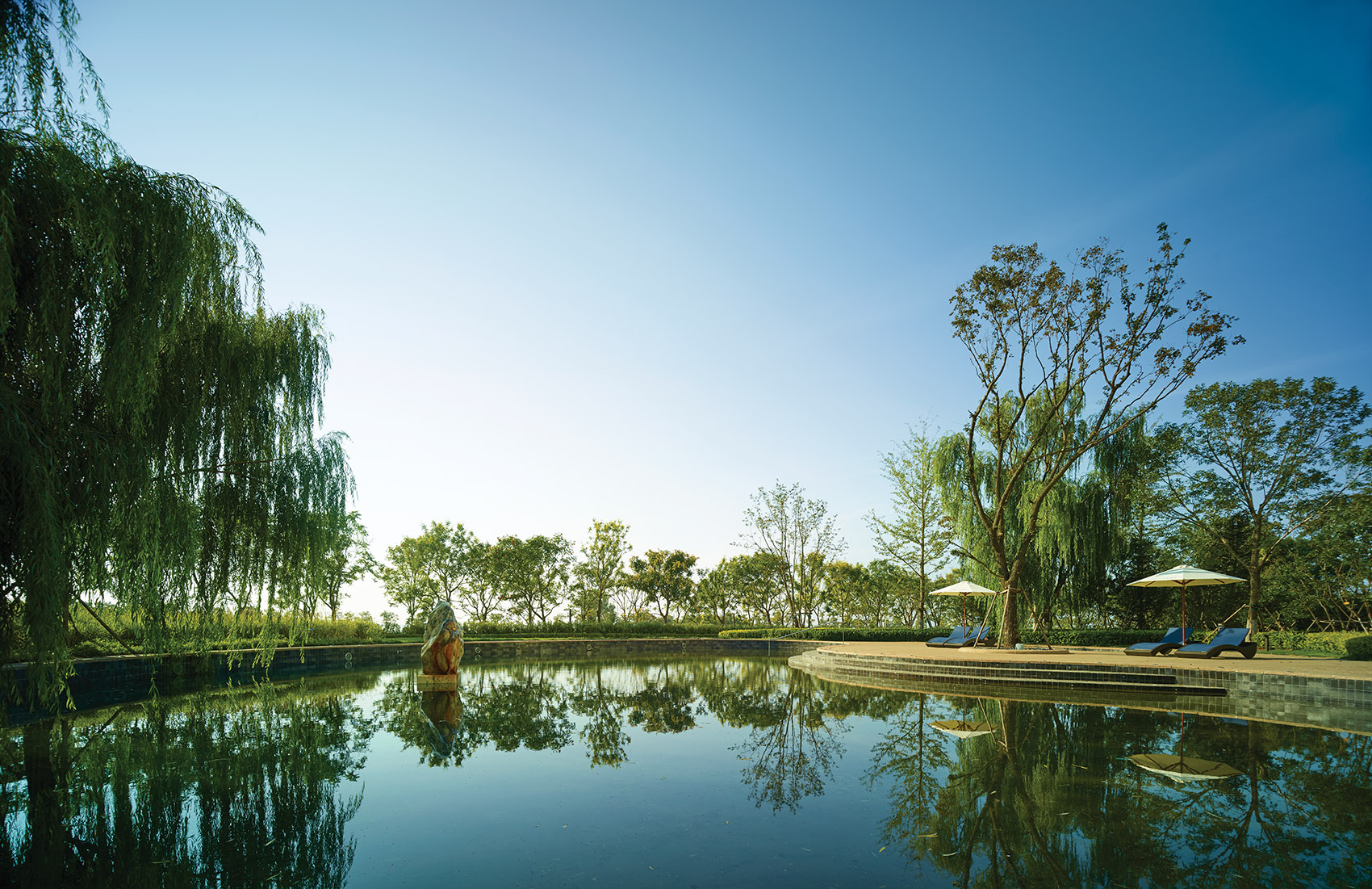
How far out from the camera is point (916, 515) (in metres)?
23.3

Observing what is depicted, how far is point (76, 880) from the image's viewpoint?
3.57 meters

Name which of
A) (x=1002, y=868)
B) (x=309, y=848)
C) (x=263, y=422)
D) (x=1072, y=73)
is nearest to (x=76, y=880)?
(x=309, y=848)

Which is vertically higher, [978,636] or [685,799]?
[685,799]

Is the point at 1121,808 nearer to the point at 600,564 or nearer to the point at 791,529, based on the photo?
the point at 791,529

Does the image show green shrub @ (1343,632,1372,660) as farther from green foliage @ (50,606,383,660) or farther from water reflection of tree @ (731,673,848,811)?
green foliage @ (50,606,383,660)

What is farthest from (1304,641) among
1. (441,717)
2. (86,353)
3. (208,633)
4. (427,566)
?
(427,566)

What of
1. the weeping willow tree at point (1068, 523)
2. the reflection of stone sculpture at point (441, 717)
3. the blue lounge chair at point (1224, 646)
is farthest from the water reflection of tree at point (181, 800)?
the weeping willow tree at point (1068, 523)

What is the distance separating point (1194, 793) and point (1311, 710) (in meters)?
6.02

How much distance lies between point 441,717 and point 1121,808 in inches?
313

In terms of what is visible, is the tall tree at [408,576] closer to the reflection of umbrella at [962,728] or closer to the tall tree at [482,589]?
the tall tree at [482,589]

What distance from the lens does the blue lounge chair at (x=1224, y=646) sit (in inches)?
468

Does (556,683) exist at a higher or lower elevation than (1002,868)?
lower

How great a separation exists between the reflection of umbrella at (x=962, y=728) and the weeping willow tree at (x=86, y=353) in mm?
8178

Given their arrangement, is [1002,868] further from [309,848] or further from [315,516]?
[315,516]
